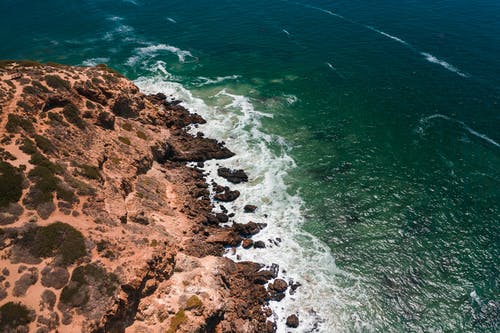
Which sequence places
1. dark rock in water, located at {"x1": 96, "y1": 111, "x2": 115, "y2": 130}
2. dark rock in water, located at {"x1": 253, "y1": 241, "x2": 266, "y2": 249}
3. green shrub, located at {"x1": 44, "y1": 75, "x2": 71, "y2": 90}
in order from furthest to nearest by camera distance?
1. dark rock in water, located at {"x1": 96, "y1": 111, "x2": 115, "y2": 130}
2. dark rock in water, located at {"x1": 253, "y1": 241, "x2": 266, "y2": 249}
3. green shrub, located at {"x1": 44, "y1": 75, "x2": 71, "y2": 90}

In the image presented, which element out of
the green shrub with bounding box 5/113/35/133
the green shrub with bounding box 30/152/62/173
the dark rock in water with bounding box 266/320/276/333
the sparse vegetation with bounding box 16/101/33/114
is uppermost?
the sparse vegetation with bounding box 16/101/33/114

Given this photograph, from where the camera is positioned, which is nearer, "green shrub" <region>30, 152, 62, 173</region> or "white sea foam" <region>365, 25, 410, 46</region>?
"green shrub" <region>30, 152, 62, 173</region>

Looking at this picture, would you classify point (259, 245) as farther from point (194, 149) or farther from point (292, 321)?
point (194, 149)

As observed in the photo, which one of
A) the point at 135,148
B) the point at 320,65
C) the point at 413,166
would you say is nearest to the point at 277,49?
the point at 320,65

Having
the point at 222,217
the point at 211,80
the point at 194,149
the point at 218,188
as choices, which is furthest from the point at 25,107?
the point at 211,80

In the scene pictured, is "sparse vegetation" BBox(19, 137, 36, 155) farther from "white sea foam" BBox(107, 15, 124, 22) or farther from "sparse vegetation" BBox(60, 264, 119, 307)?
"white sea foam" BBox(107, 15, 124, 22)

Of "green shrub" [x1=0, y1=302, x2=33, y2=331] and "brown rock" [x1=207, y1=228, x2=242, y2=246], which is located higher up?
"green shrub" [x1=0, y1=302, x2=33, y2=331]

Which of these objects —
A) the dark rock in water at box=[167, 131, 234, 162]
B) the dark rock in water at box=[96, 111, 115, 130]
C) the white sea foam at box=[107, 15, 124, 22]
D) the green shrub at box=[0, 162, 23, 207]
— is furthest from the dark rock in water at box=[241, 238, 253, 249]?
the white sea foam at box=[107, 15, 124, 22]
